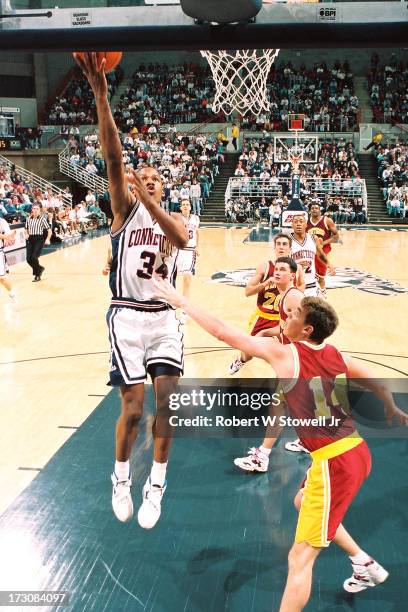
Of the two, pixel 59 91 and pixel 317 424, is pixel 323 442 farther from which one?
pixel 59 91

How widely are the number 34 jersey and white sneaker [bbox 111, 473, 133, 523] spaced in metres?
1.02

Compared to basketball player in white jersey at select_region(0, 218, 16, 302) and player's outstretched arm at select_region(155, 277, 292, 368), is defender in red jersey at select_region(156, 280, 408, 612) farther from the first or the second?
basketball player in white jersey at select_region(0, 218, 16, 302)

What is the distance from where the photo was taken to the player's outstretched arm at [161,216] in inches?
119

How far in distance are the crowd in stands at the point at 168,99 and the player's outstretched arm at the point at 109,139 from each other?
999 inches

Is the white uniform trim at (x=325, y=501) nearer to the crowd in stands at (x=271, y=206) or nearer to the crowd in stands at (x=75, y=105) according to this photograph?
the crowd in stands at (x=271, y=206)

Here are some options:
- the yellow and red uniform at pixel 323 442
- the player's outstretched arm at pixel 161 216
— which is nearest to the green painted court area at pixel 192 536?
the yellow and red uniform at pixel 323 442

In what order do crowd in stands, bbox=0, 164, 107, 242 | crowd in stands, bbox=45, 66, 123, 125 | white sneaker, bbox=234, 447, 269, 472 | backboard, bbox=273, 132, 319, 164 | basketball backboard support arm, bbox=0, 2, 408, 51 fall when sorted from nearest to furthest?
1. basketball backboard support arm, bbox=0, 2, 408, 51
2. white sneaker, bbox=234, 447, 269, 472
3. crowd in stands, bbox=0, 164, 107, 242
4. backboard, bbox=273, 132, 319, 164
5. crowd in stands, bbox=45, 66, 123, 125

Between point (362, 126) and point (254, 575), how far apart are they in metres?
26.4

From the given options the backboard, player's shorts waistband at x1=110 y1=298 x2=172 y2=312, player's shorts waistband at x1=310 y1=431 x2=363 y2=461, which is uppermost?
the backboard

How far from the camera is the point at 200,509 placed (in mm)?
4367

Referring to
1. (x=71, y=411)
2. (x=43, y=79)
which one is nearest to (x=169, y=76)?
(x=43, y=79)

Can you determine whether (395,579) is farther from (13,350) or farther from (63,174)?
(63,174)

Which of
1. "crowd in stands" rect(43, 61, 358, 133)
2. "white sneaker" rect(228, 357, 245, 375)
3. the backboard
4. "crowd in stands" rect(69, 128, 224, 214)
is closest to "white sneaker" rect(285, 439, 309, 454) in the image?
"white sneaker" rect(228, 357, 245, 375)

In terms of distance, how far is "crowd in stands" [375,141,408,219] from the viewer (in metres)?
24.0
